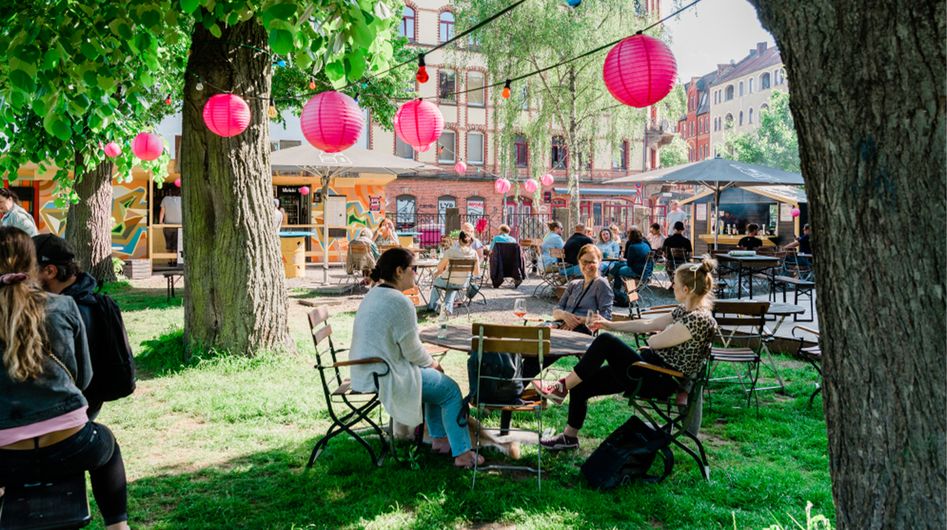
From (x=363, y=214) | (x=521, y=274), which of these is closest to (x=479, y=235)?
(x=363, y=214)

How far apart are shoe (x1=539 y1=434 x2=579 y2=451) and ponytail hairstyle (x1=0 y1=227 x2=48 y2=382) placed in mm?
3147

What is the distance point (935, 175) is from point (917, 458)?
0.75 metres

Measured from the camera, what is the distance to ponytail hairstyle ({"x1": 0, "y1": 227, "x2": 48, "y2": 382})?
251 centimetres

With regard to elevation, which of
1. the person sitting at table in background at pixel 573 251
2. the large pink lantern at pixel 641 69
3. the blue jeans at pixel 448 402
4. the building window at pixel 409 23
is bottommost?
the blue jeans at pixel 448 402

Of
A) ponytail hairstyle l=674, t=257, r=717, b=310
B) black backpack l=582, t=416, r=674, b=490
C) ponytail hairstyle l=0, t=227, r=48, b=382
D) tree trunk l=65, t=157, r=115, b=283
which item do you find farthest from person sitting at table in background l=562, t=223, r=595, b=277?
ponytail hairstyle l=0, t=227, r=48, b=382

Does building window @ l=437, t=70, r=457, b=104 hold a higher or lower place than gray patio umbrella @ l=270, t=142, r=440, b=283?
higher

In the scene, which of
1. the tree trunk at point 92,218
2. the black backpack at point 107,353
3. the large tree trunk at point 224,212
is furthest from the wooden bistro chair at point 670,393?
the tree trunk at point 92,218

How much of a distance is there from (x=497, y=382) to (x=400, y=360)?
0.67 m

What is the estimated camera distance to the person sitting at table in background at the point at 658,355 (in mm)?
4457

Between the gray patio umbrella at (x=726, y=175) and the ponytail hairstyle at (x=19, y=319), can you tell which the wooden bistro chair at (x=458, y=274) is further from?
the ponytail hairstyle at (x=19, y=319)

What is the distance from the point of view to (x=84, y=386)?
9.19ft

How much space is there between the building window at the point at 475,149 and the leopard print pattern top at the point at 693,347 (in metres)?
33.8

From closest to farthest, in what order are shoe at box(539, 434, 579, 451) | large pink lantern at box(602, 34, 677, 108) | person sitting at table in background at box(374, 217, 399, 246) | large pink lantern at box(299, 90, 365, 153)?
shoe at box(539, 434, 579, 451), large pink lantern at box(602, 34, 677, 108), large pink lantern at box(299, 90, 365, 153), person sitting at table in background at box(374, 217, 399, 246)

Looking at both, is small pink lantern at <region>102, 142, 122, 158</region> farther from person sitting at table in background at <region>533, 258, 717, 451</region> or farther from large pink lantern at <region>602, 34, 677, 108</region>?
person sitting at table in background at <region>533, 258, 717, 451</region>
